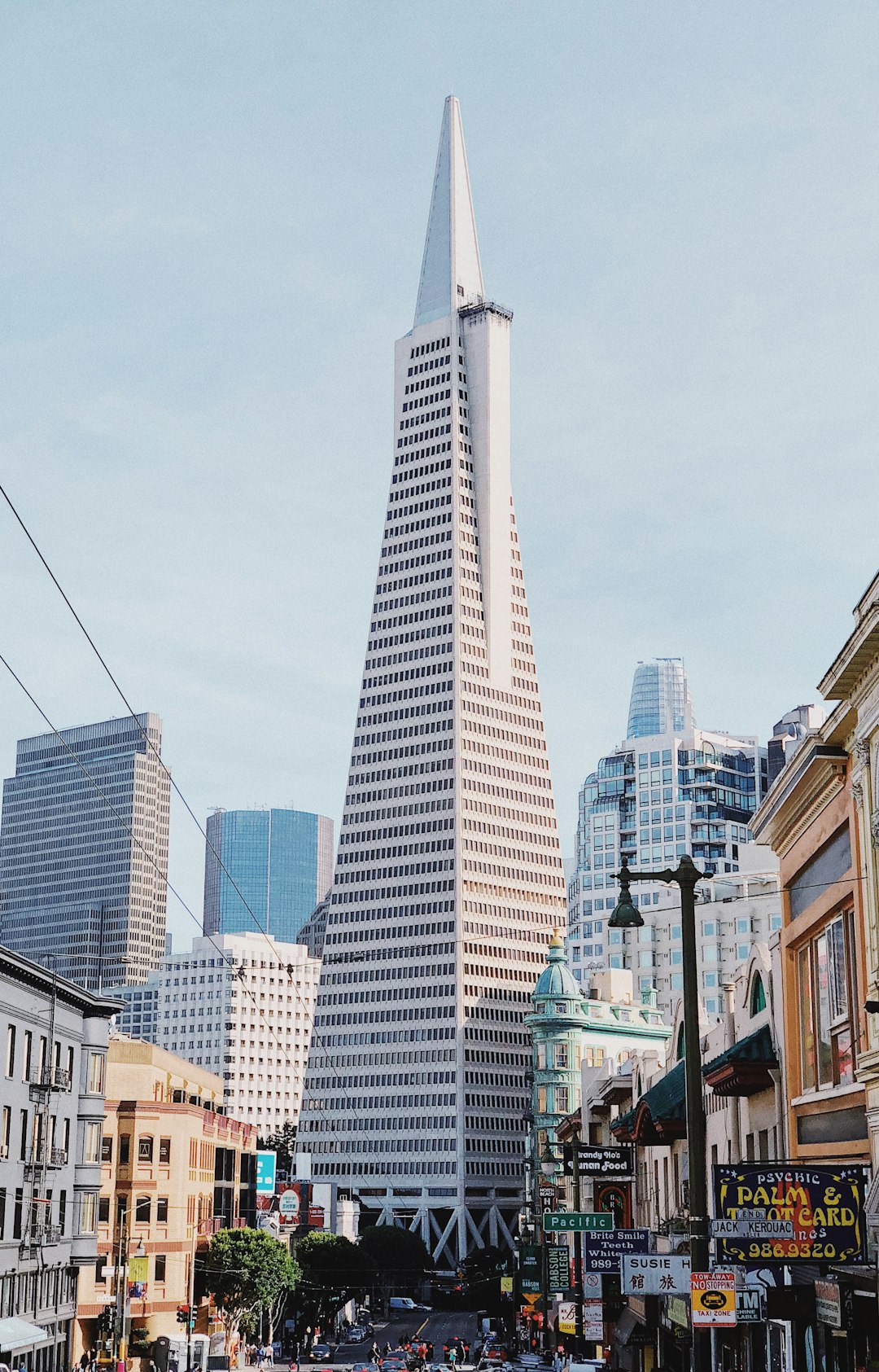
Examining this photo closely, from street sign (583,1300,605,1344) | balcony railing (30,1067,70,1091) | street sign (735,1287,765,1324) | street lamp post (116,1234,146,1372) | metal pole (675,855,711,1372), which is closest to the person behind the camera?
metal pole (675,855,711,1372)

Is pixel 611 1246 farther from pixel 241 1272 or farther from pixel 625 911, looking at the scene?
pixel 241 1272

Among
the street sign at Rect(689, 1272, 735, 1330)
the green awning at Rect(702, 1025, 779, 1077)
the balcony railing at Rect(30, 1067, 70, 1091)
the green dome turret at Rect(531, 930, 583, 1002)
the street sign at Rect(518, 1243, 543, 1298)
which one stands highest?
the green dome turret at Rect(531, 930, 583, 1002)

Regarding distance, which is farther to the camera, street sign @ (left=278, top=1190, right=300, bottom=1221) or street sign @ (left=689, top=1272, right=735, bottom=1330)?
street sign @ (left=278, top=1190, right=300, bottom=1221)

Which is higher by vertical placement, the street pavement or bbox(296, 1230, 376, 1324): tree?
bbox(296, 1230, 376, 1324): tree

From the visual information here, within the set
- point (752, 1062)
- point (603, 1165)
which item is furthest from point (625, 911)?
point (603, 1165)

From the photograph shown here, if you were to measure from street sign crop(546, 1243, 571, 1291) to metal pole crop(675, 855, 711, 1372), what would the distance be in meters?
40.7

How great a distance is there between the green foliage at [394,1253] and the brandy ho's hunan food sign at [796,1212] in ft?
525

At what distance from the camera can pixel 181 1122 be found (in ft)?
297

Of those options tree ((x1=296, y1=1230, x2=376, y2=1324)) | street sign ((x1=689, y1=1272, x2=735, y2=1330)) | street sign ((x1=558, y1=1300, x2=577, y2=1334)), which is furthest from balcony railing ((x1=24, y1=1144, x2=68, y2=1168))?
tree ((x1=296, y1=1230, x2=376, y2=1324))

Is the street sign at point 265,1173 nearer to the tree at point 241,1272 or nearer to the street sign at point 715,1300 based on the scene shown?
the tree at point 241,1272

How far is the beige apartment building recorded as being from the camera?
80.7m

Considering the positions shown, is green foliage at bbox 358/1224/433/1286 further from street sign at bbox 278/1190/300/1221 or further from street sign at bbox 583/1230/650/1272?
street sign at bbox 583/1230/650/1272

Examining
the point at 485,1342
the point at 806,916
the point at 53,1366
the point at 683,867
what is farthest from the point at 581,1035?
the point at 683,867

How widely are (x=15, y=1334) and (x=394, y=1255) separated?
468ft
